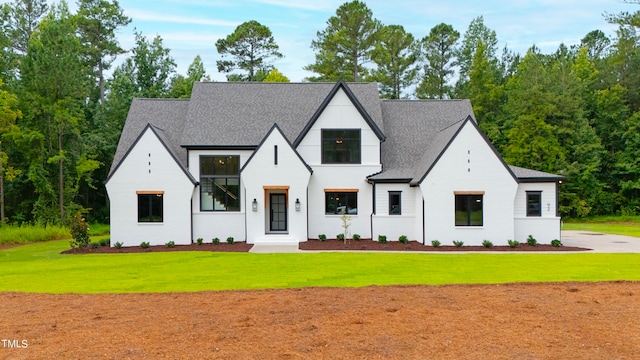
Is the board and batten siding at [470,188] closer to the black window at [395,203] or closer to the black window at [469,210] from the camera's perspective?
the black window at [469,210]

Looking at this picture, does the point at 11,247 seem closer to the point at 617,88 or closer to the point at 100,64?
the point at 100,64

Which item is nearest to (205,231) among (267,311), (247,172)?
(247,172)

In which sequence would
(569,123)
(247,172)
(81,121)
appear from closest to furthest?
(247,172) → (81,121) → (569,123)

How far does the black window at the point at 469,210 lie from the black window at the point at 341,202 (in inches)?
197

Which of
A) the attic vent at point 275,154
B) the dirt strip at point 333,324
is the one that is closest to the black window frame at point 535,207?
the dirt strip at point 333,324

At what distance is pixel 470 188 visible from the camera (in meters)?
21.7

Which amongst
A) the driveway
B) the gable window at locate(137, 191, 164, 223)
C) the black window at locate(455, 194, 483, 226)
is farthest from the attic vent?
the driveway

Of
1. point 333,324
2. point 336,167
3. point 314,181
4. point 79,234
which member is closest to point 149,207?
point 79,234

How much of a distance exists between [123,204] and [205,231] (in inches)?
152

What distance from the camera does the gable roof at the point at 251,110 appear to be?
24.6 metres

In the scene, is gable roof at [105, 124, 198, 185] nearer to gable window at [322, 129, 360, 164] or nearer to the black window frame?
gable window at [322, 129, 360, 164]

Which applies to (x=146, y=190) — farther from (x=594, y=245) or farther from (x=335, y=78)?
(x=335, y=78)

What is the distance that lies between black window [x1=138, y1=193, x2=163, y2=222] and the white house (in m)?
0.05

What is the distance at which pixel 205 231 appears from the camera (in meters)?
23.7
